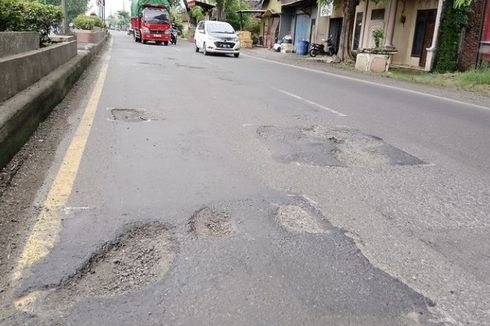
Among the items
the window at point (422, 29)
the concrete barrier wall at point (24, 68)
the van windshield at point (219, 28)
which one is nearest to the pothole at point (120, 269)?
the concrete barrier wall at point (24, 68)

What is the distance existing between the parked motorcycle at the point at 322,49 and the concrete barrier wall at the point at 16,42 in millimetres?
22416

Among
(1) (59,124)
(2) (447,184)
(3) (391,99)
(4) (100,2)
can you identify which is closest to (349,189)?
(2) (447,184)

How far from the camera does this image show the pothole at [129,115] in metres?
7.03

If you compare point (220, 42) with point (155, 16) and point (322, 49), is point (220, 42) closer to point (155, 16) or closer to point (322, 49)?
point (322, 49)

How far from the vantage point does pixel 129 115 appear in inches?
288

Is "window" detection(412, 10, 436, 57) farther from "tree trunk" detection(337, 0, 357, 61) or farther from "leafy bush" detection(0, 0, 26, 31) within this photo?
"leafy bush" detection(0, 0, 26, 31)

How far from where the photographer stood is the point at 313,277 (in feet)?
9.27

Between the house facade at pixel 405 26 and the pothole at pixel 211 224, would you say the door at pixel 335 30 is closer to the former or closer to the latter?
the house facade at pixel 405 26

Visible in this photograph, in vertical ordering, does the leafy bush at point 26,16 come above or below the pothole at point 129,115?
above

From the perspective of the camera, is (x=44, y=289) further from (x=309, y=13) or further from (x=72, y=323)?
(x=309, y=13)

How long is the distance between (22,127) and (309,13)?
109 feet

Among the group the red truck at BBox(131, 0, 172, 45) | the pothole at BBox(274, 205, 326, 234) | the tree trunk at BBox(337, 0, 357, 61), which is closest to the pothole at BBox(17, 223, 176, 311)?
the pothole at BBox(274, 205, 326, 234)

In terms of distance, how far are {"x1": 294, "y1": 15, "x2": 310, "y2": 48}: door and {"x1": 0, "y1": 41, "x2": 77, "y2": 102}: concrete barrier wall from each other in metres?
28.8

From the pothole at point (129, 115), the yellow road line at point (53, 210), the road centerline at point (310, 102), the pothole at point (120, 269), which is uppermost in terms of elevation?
the road centerline at point (310, 102)
